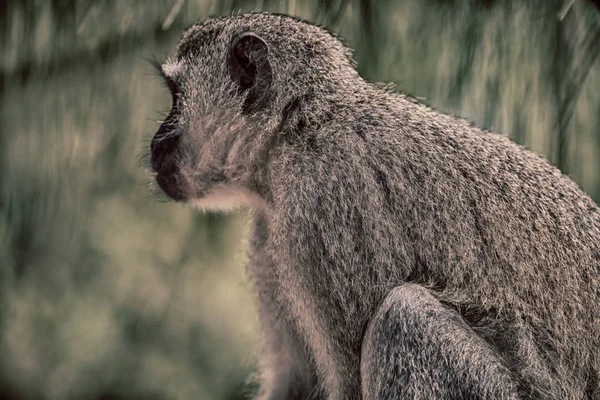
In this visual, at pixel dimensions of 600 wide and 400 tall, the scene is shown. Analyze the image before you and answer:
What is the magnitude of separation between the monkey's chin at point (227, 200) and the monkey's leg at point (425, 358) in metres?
0.84

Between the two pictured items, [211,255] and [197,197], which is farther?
[211,255]

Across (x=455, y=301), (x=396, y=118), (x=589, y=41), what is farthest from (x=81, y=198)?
(x=589, y=41)

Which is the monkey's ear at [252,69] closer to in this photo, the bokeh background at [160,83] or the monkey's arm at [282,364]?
the bokeh background at [160,83]

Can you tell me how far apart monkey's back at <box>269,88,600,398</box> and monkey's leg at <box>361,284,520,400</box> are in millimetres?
111

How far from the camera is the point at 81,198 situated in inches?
134

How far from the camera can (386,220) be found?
279cm

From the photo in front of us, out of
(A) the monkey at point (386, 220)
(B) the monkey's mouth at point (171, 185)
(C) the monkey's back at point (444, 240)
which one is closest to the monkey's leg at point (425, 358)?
(A) the monkey at point (386, 220)

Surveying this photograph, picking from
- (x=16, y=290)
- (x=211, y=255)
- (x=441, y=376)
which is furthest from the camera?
(x=16, y=290)

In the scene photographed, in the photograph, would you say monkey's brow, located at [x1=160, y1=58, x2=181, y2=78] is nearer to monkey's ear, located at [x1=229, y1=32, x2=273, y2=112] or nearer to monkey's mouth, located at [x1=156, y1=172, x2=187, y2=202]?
monkey's ear, located at [x1=229, y1=32, x2=273, y2=112]

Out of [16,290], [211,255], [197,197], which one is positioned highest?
[197,197]

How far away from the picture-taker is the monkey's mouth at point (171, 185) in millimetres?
3234

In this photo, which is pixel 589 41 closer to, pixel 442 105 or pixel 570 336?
pixel 442 105

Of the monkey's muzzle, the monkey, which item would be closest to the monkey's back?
the monkey

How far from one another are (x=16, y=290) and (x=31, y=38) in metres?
2.27
